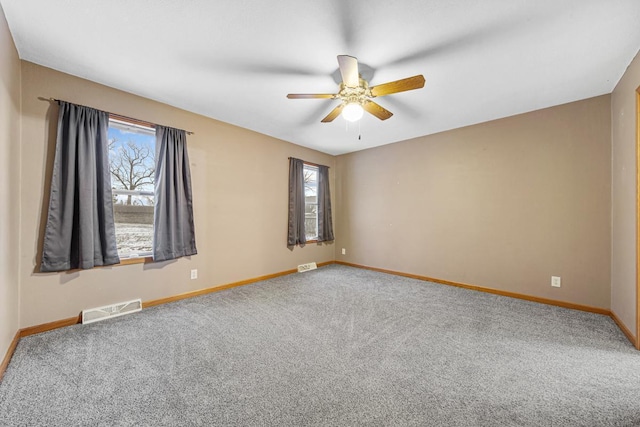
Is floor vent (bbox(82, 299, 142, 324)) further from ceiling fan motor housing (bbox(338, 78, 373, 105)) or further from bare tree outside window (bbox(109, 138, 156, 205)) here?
ceiling fan motor housing (bbox(338, 78, 373, 105))

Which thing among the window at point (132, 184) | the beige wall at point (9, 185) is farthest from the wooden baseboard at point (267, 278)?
the window at point (132, 184)

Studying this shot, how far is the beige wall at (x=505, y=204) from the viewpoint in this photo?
2.91 m

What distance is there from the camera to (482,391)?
1.59 meters

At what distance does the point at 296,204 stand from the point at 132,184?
244cm

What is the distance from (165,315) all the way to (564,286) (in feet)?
15.0

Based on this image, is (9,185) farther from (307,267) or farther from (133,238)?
(307,267)

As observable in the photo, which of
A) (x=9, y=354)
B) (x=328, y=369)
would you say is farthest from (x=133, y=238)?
(x=328, y=369)

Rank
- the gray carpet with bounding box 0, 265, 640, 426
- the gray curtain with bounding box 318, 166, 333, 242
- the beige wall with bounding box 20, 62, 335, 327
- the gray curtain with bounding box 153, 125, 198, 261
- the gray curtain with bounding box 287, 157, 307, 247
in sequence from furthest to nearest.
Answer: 1. the gray curtain with bounding box 318, 166, 333, 242
2. the gray curtain with bounding box 287, 157, 307, 247
3. the gray curtain with bounding box 153, 125, 198, 261
4. the beige wall with bounding box 20, 62, 335, 327
5. the gray carpet with bounding box 0, 265, 640, 426

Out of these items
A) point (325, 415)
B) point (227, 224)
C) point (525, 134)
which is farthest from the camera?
point (227, 224)

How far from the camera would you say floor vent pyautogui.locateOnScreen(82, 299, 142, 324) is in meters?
2.55

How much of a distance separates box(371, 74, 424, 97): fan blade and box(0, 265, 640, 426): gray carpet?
2.14 metres

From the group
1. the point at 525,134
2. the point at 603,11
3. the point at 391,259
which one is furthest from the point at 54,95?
the point at 525,134

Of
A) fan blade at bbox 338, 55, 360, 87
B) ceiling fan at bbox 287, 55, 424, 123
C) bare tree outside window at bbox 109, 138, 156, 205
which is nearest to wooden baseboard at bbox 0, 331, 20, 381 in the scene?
bare tree outside window at bbox 109, 138, 156, 205

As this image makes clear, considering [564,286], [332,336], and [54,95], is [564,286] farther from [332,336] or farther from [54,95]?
[54,95]
